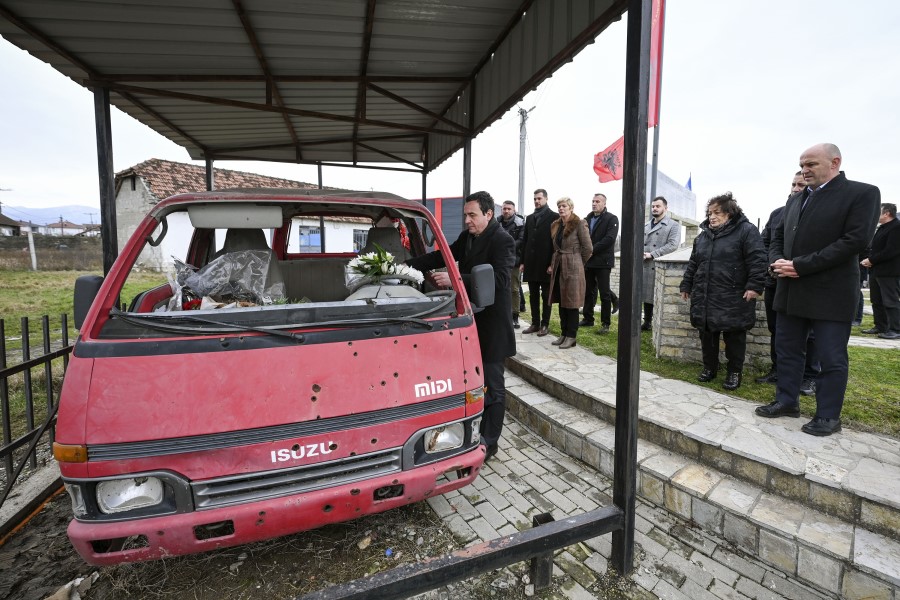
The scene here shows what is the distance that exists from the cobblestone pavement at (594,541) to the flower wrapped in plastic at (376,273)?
5.33 ft

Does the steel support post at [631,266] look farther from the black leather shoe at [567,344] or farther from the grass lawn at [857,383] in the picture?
the black leather shoe at [567,344]

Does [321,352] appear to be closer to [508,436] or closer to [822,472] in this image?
[508,436]

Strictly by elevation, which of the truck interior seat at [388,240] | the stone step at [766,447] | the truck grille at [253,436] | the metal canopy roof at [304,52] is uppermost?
the metal canopy roof at [304,52]

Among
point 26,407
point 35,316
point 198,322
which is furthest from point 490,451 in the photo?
point 35,316

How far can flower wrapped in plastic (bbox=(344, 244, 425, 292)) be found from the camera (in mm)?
2922

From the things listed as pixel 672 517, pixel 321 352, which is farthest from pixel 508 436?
pixel 321 352

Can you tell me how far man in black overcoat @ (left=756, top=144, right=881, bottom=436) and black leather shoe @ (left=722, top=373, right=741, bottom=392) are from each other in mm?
817

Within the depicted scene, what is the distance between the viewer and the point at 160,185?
2280 cm

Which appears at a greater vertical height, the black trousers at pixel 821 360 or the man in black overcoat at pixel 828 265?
the man in black overcoat at pixel 828 265

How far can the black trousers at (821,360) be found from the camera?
3.02 m

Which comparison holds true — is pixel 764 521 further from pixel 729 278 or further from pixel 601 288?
pixel 601 288

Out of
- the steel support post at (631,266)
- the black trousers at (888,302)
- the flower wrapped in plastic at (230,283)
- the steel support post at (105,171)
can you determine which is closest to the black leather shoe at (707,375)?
the steel support post at (631,266)

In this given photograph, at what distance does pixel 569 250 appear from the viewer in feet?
18.6

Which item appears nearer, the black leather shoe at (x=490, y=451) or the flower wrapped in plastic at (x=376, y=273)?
the flower wrapped in plastic at (x=376, y=273)
